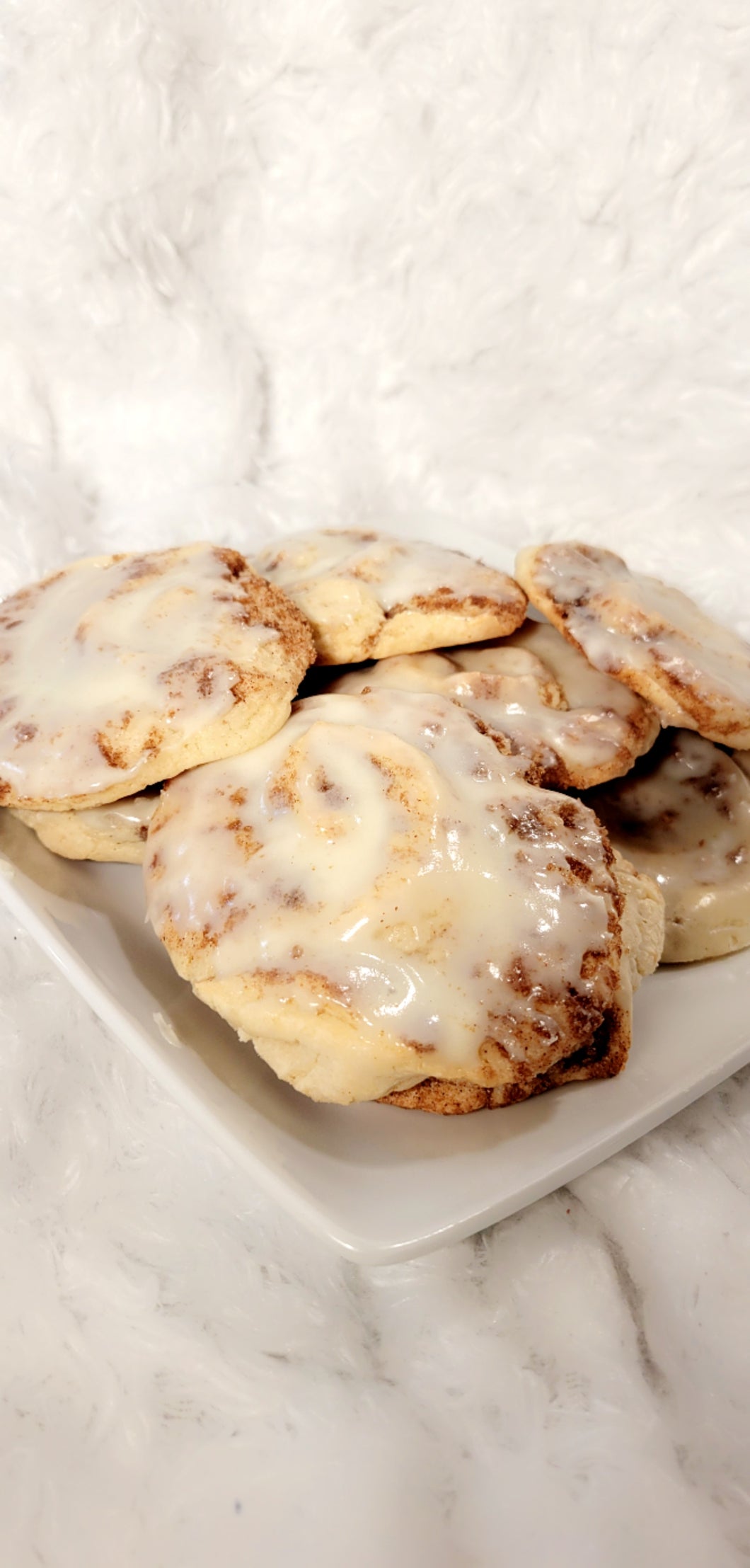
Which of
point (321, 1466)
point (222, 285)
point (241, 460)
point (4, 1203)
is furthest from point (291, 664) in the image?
point (222, 285)

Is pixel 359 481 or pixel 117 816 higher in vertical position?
pixel 359 481

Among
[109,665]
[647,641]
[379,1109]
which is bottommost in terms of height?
[379,1109]

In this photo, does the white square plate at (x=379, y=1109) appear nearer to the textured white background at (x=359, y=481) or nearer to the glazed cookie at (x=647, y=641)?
the textured white background at (x=359, y=481)

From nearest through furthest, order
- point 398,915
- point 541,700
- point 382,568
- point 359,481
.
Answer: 1. point 398,915
2. point 541,700
3. point 382,568
4. point 359,481

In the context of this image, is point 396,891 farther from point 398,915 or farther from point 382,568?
point 382,568

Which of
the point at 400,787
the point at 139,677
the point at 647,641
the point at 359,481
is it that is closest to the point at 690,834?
the point at 647,641
